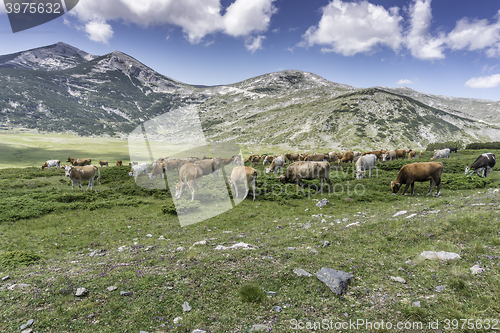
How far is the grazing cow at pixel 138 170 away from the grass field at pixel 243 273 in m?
16.0

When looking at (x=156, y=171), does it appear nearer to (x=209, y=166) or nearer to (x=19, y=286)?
(x=209, y=166)

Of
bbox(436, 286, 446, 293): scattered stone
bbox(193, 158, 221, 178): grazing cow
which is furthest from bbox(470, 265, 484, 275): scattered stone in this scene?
bbox(193, 158, 221, 178): grazing cow

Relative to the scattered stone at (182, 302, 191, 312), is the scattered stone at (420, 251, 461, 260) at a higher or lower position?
higher

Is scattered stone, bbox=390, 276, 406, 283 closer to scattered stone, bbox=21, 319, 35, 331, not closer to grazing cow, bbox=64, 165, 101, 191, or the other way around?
Answer: scattered stone, bbox=21, 319, 35, 331

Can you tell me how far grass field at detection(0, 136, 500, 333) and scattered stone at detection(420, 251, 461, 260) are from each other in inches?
8.8

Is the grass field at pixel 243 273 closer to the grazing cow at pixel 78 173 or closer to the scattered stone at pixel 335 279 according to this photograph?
the scattered stone at pixel 335 279

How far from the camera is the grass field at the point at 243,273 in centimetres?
496

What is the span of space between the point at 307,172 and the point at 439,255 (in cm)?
1538

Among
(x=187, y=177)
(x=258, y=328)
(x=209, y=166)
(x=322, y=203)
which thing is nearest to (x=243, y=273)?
(x=258, y=328)

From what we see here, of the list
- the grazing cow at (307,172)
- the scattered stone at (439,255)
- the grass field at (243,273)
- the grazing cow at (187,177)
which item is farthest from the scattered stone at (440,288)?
the grazing cow at (187,177)

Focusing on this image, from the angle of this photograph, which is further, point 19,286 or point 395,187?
point 395,187

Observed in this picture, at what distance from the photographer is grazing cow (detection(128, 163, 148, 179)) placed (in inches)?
1186

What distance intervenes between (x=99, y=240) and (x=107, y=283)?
659cm

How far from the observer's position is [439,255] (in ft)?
22.0
